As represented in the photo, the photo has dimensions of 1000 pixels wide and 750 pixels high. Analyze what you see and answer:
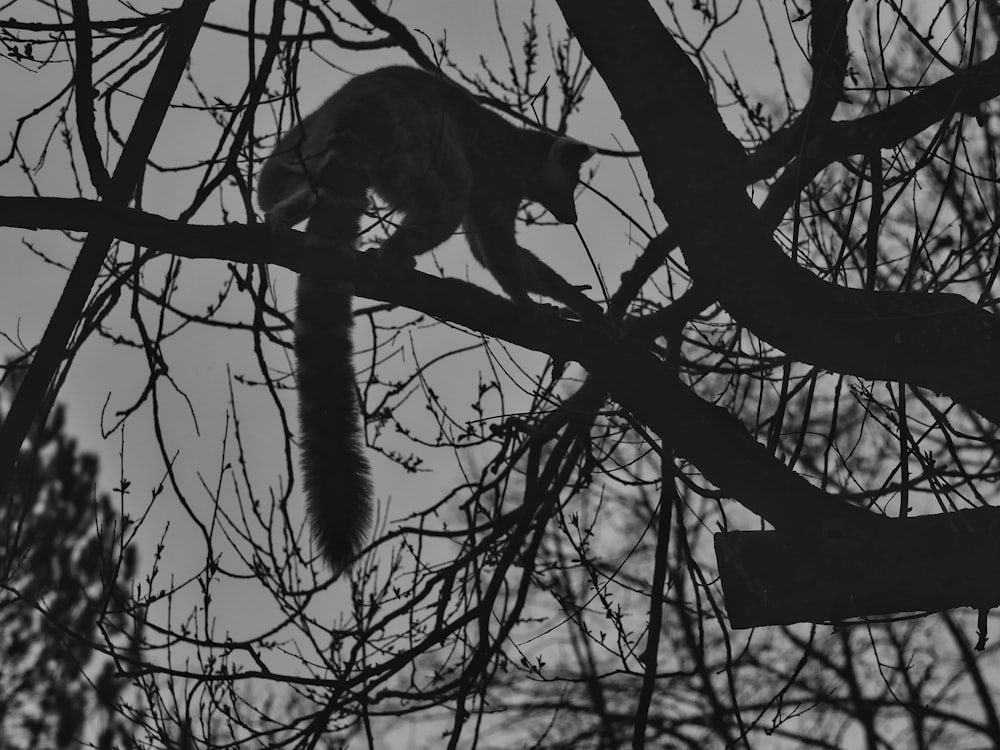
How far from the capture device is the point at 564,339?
141 inches

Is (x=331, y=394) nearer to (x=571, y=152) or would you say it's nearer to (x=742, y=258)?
(x=742, y=258)

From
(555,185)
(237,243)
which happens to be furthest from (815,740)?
(237,243)

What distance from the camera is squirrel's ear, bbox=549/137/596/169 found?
650cm

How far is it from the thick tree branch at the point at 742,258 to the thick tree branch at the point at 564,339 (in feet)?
1.28

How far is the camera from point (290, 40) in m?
4.26

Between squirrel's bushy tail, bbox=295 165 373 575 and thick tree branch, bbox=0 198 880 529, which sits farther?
squirrel's bushy tail, bbox=295 165 373 575

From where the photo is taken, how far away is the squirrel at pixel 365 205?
4559 millimetres

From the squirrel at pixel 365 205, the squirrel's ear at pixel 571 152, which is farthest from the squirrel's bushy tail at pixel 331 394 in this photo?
the squirrel's ear at pixel 571 152

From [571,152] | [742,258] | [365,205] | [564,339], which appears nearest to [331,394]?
[365,205]

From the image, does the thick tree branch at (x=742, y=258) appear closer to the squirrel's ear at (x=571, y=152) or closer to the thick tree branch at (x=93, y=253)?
the thick tree branch at (x=93, y=253)

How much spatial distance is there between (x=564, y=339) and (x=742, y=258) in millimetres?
691

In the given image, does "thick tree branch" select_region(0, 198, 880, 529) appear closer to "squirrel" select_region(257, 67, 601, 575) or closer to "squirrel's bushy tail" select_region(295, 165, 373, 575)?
"squirrel" select_region(257, 67, 601, 575)

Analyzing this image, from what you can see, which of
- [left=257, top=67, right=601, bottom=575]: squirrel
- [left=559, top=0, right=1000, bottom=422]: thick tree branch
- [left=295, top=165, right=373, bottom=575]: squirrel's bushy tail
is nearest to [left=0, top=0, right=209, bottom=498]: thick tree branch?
[left=257, top=67, right=601, bottom=575]: squirrel

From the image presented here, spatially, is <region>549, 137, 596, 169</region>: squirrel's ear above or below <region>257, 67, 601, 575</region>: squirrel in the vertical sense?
above
